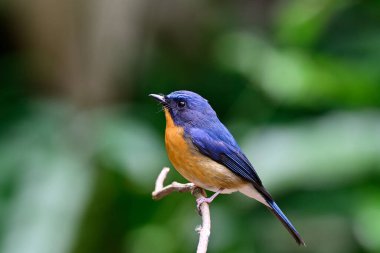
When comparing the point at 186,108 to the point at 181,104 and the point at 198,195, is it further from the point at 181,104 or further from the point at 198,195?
the point at 198,195

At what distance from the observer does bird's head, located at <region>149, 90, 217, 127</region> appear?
3.40 meters

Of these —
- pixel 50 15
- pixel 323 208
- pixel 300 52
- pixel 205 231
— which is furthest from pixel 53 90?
pixel 205 231

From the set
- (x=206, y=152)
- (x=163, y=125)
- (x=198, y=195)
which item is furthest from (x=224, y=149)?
(x=163, y=125)

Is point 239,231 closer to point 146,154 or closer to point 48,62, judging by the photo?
point 146,154

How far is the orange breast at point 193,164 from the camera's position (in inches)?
138

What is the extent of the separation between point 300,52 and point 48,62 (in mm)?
2378

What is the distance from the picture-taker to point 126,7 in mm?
7070

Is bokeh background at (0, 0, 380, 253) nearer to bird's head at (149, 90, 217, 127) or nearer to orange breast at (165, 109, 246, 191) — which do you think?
orange breast at (165, 109, 246, 191)

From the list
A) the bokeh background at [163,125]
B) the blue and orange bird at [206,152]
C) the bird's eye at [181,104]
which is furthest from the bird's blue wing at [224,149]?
the bokeh background at [163,125]

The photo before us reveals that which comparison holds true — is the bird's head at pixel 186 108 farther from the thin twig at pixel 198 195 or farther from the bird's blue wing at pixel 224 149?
the thin twig at pixel 198 195

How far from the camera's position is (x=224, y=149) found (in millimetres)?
3572

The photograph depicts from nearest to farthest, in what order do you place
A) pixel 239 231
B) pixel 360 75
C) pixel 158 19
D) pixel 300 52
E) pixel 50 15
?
1. pixel 239 231
2. pixel 360 75
3. pixel 300 52
4. pixel 50 15
5. pixel 158 19

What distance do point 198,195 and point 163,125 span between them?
2.55 m

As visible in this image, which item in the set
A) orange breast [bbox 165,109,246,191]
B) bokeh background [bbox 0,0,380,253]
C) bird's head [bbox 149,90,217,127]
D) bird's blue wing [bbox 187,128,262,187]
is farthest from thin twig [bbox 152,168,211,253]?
bokeh background [bbox 0,0,380,253]
